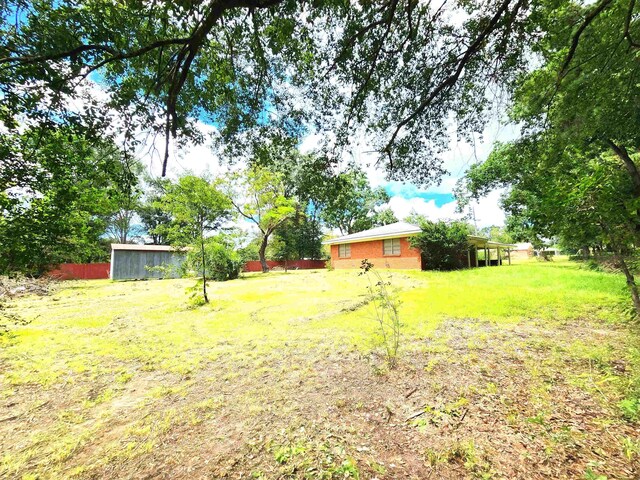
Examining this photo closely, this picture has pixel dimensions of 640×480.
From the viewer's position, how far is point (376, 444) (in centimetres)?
234

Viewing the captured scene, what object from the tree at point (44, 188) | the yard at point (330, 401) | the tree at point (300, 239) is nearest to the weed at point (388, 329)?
the yard at point (330, 401)

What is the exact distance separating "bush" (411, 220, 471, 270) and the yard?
10185mm

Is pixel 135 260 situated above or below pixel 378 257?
above

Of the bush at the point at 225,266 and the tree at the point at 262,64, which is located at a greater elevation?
the tree at the point at 262,64

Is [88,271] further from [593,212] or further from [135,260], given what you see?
[593,212]

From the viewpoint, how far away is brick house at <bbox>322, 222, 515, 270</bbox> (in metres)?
17.5

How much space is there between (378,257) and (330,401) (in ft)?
56.5

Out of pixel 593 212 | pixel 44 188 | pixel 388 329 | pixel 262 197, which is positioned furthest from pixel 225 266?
pixel 593 212

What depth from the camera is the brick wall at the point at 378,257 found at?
1734cm

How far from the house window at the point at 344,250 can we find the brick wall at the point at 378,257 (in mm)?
354

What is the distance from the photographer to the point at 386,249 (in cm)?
1919

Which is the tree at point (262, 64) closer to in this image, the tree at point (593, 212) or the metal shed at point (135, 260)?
the tree at point (593, 212)

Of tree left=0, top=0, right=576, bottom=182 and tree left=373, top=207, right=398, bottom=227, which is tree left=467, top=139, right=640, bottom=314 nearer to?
tree left=0, top=0, right=576, bottom=182

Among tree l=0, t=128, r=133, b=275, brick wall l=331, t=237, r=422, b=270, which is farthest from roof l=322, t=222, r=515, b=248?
tree l=0, t=128, r=133, b=275
